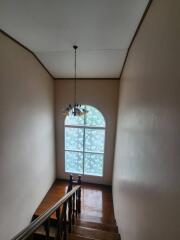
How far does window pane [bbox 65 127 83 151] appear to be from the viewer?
5831 mm

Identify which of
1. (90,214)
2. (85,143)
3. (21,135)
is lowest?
(90,214)

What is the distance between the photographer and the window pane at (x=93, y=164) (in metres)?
5.88

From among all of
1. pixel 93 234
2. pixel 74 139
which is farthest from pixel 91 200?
pixel 93 234

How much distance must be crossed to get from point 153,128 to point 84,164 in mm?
4920

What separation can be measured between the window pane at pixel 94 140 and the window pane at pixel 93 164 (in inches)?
9.0

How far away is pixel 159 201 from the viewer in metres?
1.19

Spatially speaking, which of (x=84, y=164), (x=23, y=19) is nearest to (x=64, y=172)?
(x=84, y=164)

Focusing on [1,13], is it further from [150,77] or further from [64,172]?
[64,172]

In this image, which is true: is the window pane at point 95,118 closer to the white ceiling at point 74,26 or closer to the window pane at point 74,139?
the window pane at point 74,139

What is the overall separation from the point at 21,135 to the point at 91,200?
3095 millimetres

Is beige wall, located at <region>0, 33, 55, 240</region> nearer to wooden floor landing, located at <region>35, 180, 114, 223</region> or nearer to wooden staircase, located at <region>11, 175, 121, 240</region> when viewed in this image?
wooden floor landing, located at <region>35, 180, 114, 223</region>

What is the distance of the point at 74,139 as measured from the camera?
5887mm

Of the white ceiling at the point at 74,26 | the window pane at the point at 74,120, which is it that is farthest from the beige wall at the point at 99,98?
the white ceiling at the point at 74,26

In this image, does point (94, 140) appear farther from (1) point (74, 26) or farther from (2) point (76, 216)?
(1) point (74, 26)
